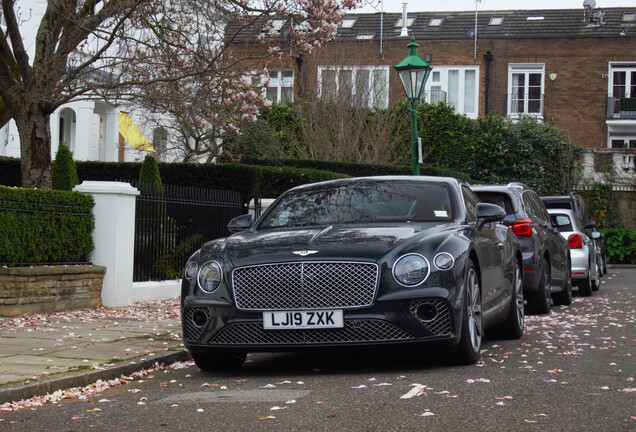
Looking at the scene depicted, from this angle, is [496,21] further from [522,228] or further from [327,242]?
[327,242]

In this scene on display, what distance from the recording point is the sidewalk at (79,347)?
7.07 metres

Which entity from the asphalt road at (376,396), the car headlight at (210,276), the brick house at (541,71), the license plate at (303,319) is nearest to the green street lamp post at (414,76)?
the asphalt road at (376,396)

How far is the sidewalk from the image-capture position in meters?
7.07

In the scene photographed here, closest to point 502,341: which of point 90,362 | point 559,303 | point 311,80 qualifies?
point 90,362

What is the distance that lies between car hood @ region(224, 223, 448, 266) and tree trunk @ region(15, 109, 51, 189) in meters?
8.31

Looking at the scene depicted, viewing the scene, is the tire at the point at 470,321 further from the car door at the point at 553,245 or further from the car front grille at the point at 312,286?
the car door at the point at 553,245

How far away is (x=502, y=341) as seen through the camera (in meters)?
9.72

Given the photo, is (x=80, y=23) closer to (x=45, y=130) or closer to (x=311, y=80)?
(x=45, y=130)

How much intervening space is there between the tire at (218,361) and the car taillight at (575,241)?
410 inches

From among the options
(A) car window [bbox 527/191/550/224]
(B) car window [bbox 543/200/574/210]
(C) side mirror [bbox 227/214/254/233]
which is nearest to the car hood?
(C) side mirror [bbox 227/214/254/233]

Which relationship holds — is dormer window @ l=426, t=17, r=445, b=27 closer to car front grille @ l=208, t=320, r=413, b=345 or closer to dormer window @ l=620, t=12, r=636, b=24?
dormer window @ l=620, t=12, r=636, b=24

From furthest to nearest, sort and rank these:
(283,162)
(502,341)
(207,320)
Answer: (283,162)
(502,341)
(207,320)

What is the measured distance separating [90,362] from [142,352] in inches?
30.9

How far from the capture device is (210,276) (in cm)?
755
